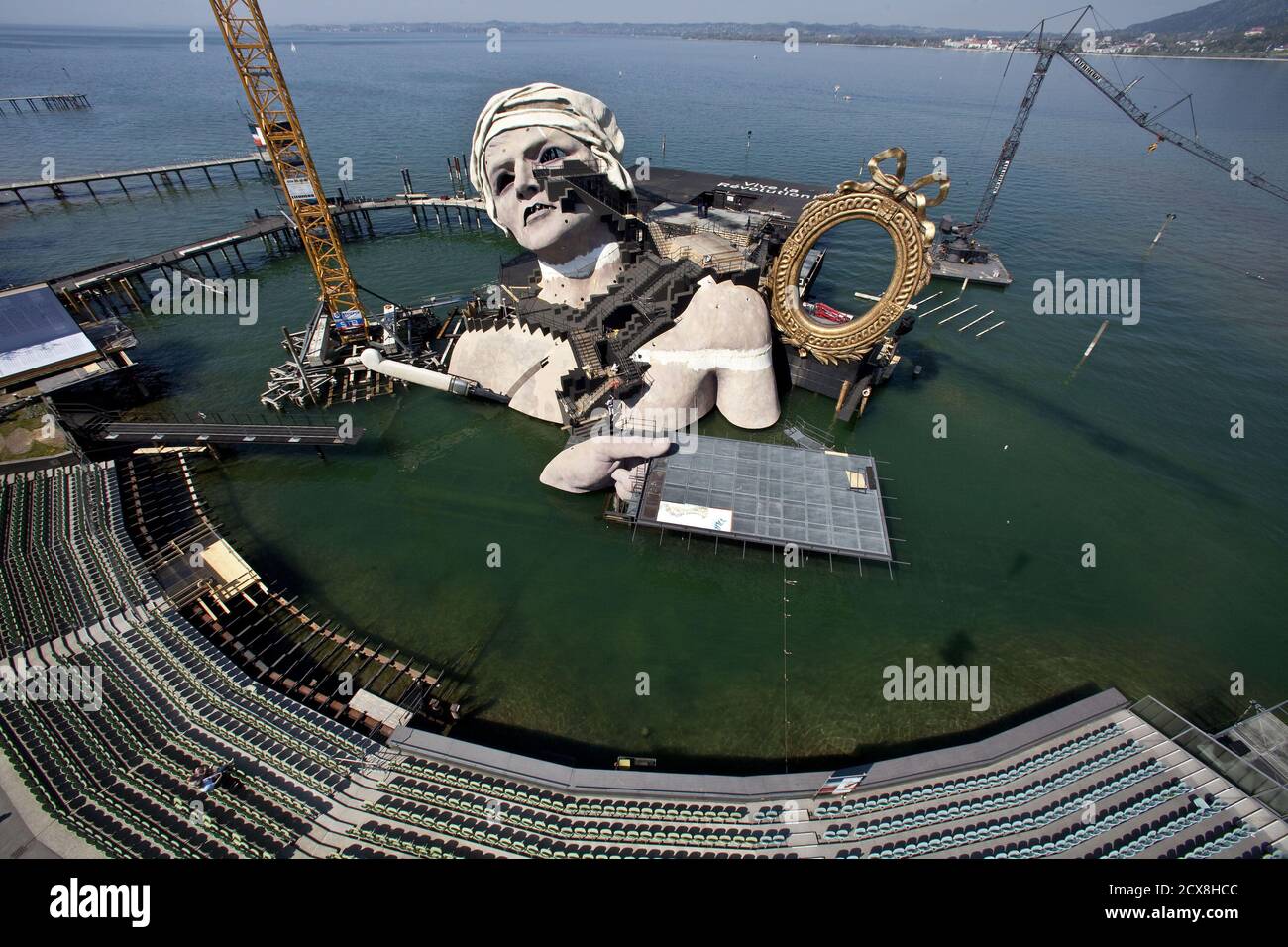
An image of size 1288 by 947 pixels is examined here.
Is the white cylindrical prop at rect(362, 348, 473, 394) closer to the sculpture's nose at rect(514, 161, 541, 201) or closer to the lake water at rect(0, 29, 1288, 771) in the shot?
the lake water at rect(0, 29, 1288, 771)

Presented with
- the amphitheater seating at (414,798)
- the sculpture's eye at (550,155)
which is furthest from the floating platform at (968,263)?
the amphitheater seating at (414,798)

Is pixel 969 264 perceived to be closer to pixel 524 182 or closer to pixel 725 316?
pixel 725 316

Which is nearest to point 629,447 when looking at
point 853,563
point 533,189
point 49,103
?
point 853,563

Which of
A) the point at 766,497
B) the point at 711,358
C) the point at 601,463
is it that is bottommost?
the point at 766,497

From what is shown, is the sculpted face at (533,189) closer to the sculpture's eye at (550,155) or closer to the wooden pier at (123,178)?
the sculpture's eye at (550,155)

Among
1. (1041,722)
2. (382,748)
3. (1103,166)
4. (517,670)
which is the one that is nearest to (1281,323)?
(1041,722)

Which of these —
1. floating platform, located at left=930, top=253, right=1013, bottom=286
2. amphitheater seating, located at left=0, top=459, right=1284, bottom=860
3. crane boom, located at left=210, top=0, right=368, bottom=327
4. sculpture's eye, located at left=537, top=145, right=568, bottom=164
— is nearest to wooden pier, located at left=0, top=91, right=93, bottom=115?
crane boom, located at left=210, top=0, right=368, bottom=327
